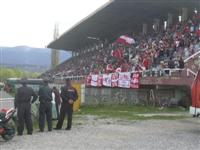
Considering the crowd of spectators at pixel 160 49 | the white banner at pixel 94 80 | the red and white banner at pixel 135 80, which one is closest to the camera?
the crowd of spectators at pixel 160 49

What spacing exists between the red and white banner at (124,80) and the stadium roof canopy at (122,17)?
9380mm

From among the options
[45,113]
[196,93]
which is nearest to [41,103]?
[45,113]

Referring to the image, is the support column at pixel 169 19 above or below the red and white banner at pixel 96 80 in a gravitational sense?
above

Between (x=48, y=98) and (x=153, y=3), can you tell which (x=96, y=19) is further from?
(x=48, y=98)

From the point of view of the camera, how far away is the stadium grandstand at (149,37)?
3081cm

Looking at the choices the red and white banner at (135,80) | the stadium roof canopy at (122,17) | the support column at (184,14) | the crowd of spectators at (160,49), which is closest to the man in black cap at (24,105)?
the crowd of spectators at (160,49)

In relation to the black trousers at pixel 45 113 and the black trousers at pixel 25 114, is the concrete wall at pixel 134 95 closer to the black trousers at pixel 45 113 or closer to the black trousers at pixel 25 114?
the black trousers at pixel 45 113

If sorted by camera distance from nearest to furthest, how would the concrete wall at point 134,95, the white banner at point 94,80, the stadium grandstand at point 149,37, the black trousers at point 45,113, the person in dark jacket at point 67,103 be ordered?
the black trousers at point 45,113, the person in dark jacket at point 67,103, the stadium grandstand at point 149,37, the concrete wall at point 134,95, the white banner at point 94,80

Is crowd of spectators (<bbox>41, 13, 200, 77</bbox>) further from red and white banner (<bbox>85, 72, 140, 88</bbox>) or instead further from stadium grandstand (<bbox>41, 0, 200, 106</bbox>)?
red and white banner (<bbox>85, 72, 140, 88</bbox>)

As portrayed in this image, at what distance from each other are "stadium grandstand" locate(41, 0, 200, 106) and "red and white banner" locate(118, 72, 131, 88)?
84 cm

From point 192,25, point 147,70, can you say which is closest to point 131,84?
point 147,70

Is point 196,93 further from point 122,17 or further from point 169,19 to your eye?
point 122,17

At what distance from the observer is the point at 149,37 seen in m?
45.5

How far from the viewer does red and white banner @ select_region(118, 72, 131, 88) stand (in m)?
33.8
